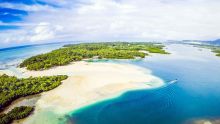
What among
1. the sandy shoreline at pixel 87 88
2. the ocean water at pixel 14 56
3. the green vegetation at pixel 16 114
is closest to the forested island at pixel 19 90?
the green vegetation at pixel 16 114

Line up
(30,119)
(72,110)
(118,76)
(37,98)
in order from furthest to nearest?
(118,76) → (37,98) → (72,110) → (30,119)

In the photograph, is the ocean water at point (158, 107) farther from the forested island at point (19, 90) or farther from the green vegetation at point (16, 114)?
the forested island at point (19, 90)

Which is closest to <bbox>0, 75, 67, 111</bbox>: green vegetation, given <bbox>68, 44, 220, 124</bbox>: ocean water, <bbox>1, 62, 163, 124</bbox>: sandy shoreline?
<bbox>1, 62, 163, 124</bbox>: sandy shoreline

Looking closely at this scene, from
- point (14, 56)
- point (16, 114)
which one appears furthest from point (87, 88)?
point (14, 56)

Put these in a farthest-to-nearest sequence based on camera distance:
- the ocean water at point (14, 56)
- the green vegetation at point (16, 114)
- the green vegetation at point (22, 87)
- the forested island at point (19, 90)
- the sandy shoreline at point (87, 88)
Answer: the ocean water at point (14, 56), the green vegetation at point (22, 87), the sandy shoreline at point (87, 88), the forested island at point (19, 90), the green vegetation at point (16, 114)

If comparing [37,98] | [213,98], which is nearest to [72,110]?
[37,98]

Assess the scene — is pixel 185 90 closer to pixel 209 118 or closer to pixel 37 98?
pixel 209 118

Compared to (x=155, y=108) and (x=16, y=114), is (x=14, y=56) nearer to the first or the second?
(x=16, y=114)

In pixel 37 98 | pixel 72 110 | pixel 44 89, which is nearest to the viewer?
pixel 72 110
